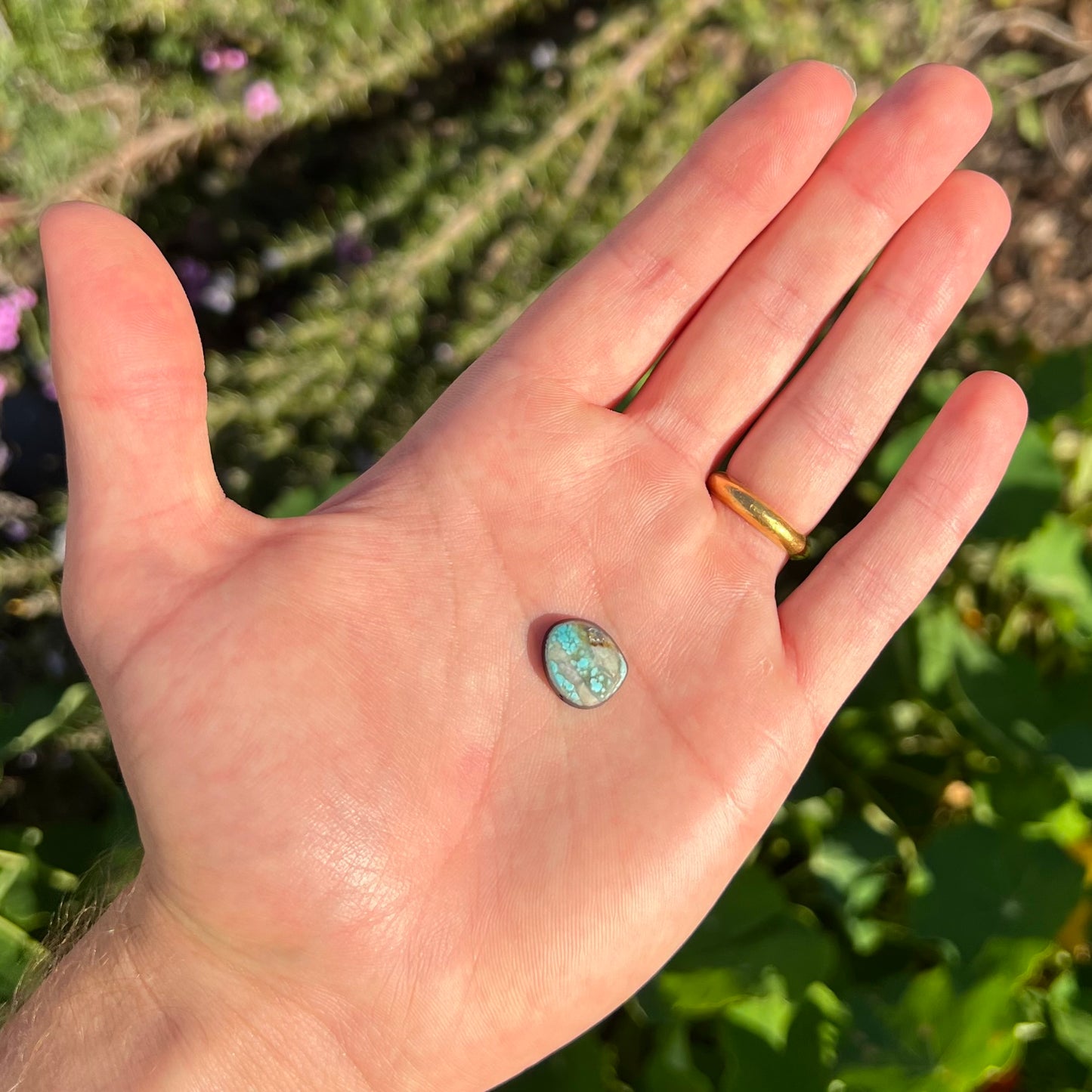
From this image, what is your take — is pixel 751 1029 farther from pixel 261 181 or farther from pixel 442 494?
pixel 261 181

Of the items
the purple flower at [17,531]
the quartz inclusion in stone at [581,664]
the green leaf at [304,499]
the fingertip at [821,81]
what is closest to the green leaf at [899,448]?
the fingertip at [821,81]

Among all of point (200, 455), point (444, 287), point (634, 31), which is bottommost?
point (444, 287)

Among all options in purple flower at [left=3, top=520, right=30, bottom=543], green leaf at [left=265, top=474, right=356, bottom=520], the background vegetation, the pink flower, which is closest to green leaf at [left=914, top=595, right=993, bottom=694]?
the background vegetation

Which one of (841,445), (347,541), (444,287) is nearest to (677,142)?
(444,287)

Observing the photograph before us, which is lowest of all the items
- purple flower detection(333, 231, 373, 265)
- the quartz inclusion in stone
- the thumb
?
the quartz inclusion in stone

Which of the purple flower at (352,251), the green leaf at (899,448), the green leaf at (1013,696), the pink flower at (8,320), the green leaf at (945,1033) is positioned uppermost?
the purple flower at (352,251)

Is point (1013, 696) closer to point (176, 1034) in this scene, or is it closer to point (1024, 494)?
point (1024, 494)

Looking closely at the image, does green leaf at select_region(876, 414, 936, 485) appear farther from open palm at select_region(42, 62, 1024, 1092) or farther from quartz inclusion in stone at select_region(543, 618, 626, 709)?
quartz inclusion in stone at select_region(543, 618, 626, 709)

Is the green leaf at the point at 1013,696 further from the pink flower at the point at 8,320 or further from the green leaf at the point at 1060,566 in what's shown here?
the pink flower at the point at 8,320
